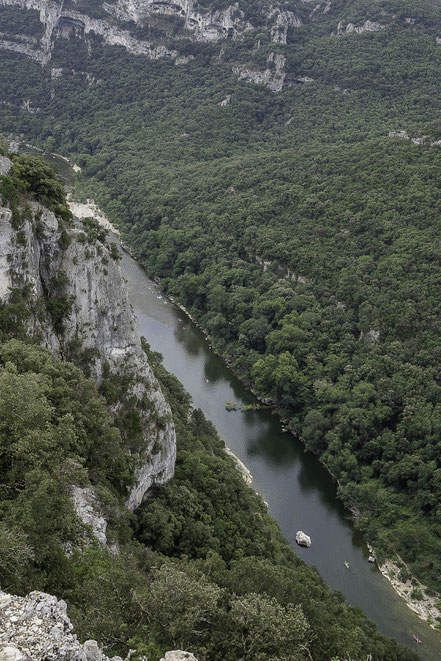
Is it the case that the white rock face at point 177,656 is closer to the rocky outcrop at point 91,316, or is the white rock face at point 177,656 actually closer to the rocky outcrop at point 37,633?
the rocky outcrop at point 37,633

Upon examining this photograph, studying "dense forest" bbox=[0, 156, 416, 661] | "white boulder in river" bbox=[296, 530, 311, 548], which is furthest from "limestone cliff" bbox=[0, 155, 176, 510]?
"white boulder in river" bbox=[296, 530, 311, 548]

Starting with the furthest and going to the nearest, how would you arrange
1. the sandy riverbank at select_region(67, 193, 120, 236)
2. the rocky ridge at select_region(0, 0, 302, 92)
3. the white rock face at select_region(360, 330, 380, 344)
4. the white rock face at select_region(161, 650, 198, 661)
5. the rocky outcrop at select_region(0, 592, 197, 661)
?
the rocky ridge at select_region(0, 0, 302, 92) → the sandy riverbank at select_region(67, 193, 120, 236) → the white rock face at select_region(360, 330, 380, 344) → the white rock face at select_region(161, 650, 198, 661) → the rocky outcrop at select_region(0, 592, 197, 661)

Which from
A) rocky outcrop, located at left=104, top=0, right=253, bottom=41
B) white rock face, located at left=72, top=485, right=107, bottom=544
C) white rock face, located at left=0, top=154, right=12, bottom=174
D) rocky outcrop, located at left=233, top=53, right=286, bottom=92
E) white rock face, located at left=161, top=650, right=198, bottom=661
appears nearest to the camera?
white rock face, located at left=161, top=650, right=198, bottom=661

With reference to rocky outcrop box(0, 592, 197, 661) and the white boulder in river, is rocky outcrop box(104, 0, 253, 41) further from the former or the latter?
rocky outcrop box(0, 592, 197, 661)

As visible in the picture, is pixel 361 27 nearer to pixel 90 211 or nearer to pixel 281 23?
pixel 281 23

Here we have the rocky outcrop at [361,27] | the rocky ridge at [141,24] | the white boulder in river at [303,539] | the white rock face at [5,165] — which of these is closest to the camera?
the white rock face at [5,165]

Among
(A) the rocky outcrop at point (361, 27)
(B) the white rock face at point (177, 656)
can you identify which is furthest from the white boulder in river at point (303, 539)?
(A) the rocky outcrop at point (361, 27)
